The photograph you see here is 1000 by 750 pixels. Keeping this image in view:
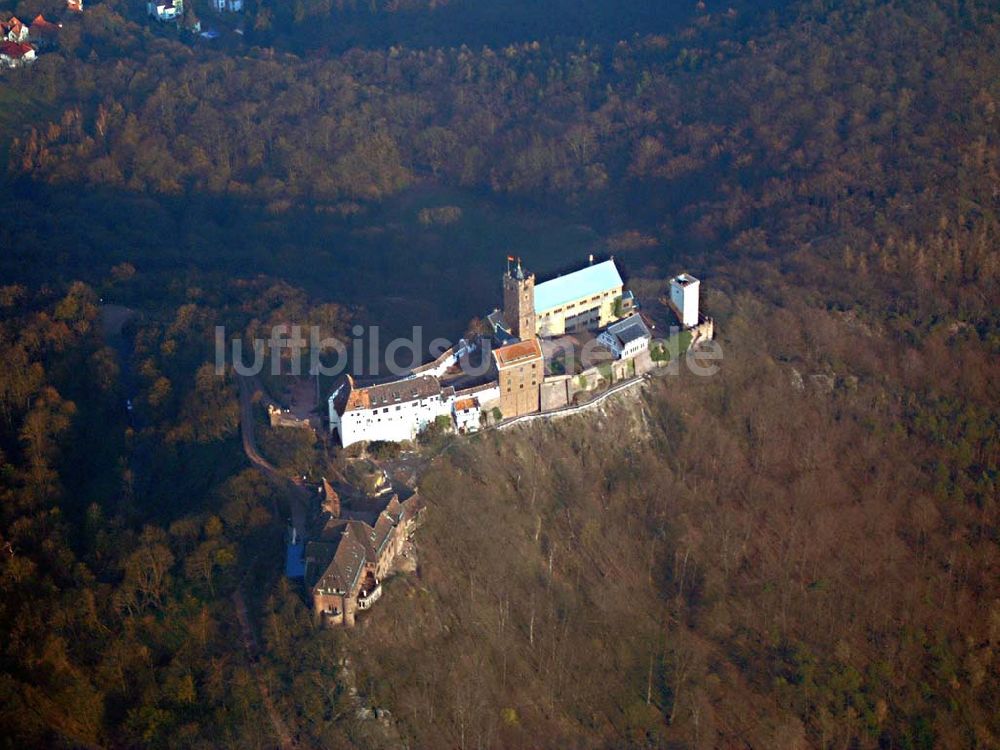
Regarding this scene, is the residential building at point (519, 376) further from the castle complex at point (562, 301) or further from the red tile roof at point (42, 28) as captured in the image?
the red tile roof at point (42, 28)

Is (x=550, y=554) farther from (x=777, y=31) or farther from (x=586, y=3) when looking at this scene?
(x=586, y=3)

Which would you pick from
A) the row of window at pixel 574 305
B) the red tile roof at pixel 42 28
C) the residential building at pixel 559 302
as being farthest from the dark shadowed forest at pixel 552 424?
the row of window at pixel 574 305

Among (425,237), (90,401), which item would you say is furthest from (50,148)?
(90,401)

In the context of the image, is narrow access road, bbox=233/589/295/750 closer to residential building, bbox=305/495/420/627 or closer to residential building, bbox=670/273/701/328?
residential building, bbox=305/495/420/627

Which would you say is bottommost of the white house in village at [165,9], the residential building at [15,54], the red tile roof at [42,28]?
the residential building at [15,54]

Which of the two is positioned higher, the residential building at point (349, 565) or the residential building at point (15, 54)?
the residential building at point (15, 54)

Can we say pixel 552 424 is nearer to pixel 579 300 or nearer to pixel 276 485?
pixel 579 300

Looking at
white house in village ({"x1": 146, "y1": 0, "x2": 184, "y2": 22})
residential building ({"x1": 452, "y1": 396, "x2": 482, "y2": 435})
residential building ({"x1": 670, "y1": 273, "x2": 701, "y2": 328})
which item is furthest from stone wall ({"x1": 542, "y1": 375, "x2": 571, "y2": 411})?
white house in village ({"x1": 146, "y1": 0, "x2": 184, "y2": 22})
